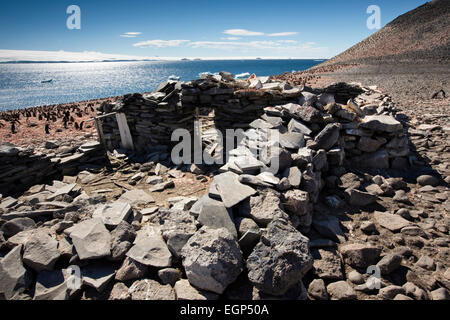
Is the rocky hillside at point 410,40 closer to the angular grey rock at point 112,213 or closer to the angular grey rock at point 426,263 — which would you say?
the angular grey rock at point 426,263

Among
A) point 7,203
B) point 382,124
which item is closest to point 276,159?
point 382,124

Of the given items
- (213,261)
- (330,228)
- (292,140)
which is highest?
(292,140)

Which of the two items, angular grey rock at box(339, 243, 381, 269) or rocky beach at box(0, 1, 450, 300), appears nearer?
rocky beach at box(0, 1, 450, 300)

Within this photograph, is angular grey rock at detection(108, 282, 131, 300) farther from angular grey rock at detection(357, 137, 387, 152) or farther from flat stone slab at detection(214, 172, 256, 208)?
angular grey rock at detection(357, 137, 387, 152)

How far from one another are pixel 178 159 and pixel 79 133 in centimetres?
677

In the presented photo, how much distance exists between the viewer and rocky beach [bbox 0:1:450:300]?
267cm

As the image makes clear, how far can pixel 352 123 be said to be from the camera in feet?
19.4

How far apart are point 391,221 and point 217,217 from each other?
3.25 m

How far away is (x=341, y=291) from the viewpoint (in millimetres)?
2852

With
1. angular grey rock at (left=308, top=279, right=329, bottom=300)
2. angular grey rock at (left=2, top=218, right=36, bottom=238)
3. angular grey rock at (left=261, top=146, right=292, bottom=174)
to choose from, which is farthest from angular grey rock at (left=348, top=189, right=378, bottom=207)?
angular grey rock at (left=2, top=218, right=36, bottom=238)

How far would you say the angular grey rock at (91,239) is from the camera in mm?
2937

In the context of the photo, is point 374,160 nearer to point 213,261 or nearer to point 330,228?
point 330,228

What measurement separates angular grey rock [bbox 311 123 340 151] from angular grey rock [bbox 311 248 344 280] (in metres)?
2.51
